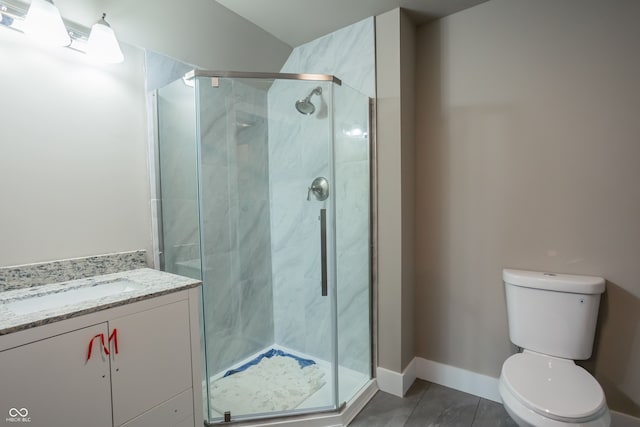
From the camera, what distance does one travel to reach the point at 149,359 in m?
1.21

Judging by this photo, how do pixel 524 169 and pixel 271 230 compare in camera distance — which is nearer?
pixel 524 169

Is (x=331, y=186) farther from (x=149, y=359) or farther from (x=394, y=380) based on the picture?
(x=394, y=380)

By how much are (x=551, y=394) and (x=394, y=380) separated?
2.96 feet

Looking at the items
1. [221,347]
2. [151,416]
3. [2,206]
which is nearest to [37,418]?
[151,416]

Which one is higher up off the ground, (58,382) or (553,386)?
(58,382)

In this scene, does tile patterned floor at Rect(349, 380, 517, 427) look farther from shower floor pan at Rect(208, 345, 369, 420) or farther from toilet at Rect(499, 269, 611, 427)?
toilet at Rect(499, 269, 611, 427)

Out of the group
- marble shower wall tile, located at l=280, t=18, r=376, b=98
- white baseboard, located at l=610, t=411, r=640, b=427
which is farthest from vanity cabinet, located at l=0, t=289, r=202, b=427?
white baseboard, located at l=610, t=411, r=640, b=427

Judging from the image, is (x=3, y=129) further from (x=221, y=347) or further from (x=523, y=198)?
(x=523, y=198)

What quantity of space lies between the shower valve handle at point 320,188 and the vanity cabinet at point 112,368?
901 millimetres

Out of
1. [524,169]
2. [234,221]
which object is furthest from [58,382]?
[524,169]

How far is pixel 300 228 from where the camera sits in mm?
2168

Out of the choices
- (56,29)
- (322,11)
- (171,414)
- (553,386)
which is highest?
(322,11)

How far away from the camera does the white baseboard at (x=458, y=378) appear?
186 cm

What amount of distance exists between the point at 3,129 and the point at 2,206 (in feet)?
1.04
